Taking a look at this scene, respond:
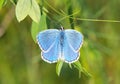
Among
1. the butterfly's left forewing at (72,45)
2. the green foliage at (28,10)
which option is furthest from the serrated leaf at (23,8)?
the butterfly's left forewing at (72,45)

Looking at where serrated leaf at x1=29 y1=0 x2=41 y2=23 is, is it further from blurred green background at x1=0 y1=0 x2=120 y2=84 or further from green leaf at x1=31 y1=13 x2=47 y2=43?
blurred green background at x1=0 y1=0 x2=120 y2=84

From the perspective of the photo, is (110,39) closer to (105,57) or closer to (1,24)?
(105,57)

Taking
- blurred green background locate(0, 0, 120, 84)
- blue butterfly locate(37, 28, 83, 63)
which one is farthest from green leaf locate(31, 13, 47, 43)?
blurred green background locate(0, 0, 120, 84)

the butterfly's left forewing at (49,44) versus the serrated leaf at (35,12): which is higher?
the serrated leaf at (35,12)

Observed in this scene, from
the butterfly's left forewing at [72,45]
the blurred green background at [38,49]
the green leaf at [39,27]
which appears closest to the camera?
the butterfly's left forewing at [72,45]

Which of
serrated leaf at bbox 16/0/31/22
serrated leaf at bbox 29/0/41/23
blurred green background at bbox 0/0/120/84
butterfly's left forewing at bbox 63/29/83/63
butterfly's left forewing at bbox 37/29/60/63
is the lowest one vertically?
blurred green background at bbox 0/0/120/84

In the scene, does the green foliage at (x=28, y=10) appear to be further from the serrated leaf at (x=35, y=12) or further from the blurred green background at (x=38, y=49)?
the blurred green background at (x=38, y=49)

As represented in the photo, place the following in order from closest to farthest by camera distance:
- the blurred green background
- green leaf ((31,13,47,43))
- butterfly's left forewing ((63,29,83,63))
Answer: butterfly's left forewing ((63,29,83,63))
green leaf ((31,13,47,43))
the blurred green background
